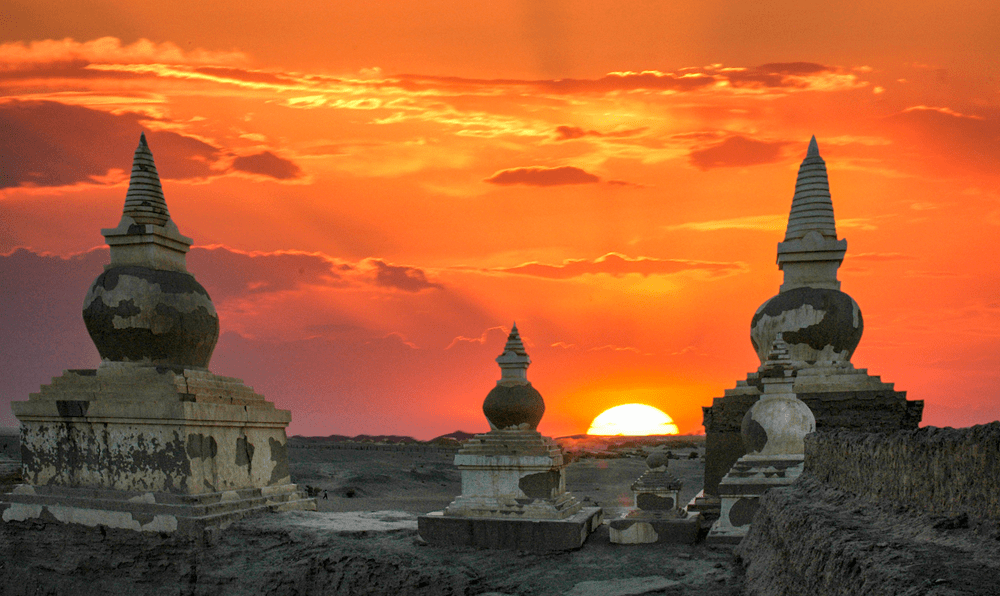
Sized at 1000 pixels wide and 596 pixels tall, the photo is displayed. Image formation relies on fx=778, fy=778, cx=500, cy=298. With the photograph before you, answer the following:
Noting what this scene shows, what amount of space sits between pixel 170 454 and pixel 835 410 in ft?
42.1

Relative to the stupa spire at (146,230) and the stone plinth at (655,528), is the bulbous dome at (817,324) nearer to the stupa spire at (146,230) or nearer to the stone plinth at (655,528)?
the stone plinth at (655,528)

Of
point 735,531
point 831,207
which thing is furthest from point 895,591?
point 831,207

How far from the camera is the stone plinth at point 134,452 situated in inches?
472

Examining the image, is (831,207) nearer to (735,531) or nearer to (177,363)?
(735,531)

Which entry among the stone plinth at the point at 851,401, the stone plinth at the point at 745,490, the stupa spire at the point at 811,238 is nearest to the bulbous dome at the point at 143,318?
the stone plinth at the point at 745,490

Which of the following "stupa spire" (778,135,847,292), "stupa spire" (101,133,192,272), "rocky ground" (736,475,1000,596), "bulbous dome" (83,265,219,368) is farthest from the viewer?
"stupa spire" (778,135,847,292)

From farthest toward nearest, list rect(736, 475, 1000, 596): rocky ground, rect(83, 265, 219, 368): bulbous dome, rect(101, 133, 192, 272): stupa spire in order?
1. rect(101, 133, 192, 272): stupa spire
2. rect(83, 265, 219, 368): bulbous dome
3. rect(736, 475, 1000, 596): rocky ground

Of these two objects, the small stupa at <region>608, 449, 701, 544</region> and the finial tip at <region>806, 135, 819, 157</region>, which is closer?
the small stupa at <region>608, 449, 701, 544</region>

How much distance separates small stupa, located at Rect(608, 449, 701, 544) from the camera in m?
11.2

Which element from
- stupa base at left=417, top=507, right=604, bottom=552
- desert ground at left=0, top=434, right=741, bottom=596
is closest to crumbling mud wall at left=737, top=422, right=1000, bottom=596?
desert ground at left=0, top=434, right=741, bottom=596

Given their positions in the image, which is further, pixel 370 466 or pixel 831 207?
pixel 370 466

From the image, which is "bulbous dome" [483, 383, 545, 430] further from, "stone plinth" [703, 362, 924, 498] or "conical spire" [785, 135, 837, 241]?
"conical spire" [785, 135, 837, 241]

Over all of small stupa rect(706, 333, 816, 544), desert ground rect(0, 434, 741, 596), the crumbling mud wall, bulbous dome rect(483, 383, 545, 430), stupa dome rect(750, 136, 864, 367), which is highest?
stupa dome rect(750, 136, 864, 367)

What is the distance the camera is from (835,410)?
1628cm
